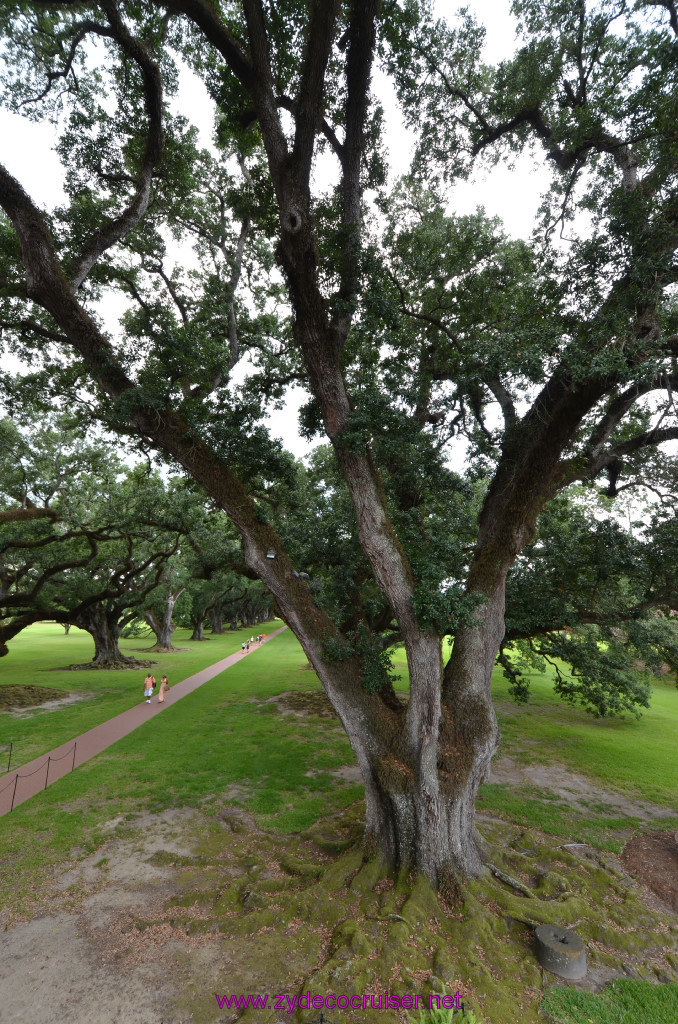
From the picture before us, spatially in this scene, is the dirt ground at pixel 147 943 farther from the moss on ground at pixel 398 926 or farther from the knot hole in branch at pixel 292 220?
the knot hole in branch at pixel 292 220

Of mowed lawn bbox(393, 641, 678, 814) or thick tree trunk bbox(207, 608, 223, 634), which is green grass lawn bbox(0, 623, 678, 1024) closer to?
mowed lawn bbox(393, 641, 678, 814)

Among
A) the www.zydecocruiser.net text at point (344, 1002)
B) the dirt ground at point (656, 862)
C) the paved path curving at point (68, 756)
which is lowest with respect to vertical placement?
the dirt ground at point (656, 862)

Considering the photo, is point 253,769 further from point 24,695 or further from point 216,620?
point 216,620

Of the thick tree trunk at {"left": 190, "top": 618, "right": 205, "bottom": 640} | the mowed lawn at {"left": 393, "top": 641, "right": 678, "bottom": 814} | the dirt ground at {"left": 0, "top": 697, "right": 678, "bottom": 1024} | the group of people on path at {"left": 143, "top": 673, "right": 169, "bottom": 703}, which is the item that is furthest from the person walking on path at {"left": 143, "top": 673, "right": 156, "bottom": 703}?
the thick tree trunk at {"left": 190, "top": 618, "right": 205, "bottom": 640}

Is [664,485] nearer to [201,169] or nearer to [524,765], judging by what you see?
[524,765]

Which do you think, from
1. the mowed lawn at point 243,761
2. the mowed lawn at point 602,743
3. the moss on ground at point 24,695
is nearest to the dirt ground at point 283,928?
the mowed lawn at point 243,761

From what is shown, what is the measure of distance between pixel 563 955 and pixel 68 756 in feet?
36.6

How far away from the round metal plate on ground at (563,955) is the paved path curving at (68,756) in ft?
30.2

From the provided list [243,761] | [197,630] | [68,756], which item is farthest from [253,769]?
[197,630]

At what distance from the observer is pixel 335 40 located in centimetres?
634

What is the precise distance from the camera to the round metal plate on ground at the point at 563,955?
4832 millimetres

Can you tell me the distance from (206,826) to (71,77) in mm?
13833

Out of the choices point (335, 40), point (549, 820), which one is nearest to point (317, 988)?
point (549, 820)

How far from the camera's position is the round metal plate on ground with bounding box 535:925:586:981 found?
4.83 meters
